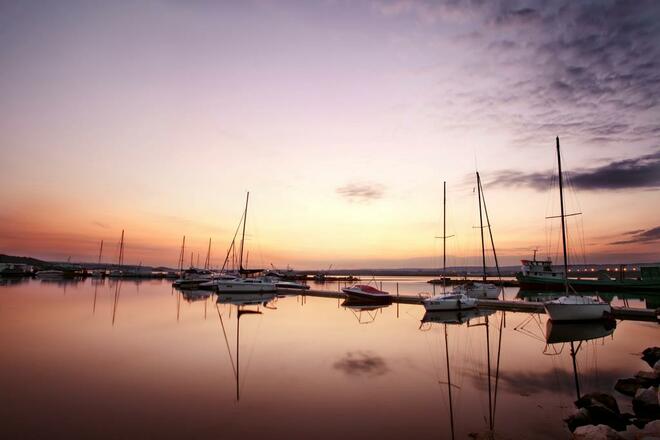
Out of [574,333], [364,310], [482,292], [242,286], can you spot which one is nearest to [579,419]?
[574,333]

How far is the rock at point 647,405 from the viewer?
35.2 feet

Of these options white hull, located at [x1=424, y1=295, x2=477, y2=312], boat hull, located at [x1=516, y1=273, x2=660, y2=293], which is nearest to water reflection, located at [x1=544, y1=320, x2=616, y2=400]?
white hull, located at [x1=424, y1=295, x2=477, y2=312]

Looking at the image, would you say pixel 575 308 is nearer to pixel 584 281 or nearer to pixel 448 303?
pixel 448 303

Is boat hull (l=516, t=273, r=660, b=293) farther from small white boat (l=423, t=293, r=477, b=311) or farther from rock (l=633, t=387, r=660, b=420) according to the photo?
rock (l=633, t=387, r=660, b=420)

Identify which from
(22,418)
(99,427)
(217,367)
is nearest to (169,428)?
(99,427)

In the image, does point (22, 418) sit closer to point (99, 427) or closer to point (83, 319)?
point (99, 427)

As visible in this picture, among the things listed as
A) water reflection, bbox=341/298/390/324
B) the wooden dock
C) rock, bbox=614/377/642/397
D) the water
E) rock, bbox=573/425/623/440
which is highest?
the wooden dock

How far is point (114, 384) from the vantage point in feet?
45.0

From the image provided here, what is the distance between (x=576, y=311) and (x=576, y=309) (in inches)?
8.2

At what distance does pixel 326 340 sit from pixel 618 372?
47.2 ft

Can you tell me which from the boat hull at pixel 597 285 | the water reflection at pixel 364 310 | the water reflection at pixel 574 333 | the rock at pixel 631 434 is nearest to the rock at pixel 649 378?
the water reflection at pixel 574 333

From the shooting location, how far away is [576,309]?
27844mm

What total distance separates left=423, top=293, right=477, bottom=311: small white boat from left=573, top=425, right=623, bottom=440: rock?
27153 mm

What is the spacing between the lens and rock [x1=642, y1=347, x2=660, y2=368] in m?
17.1
